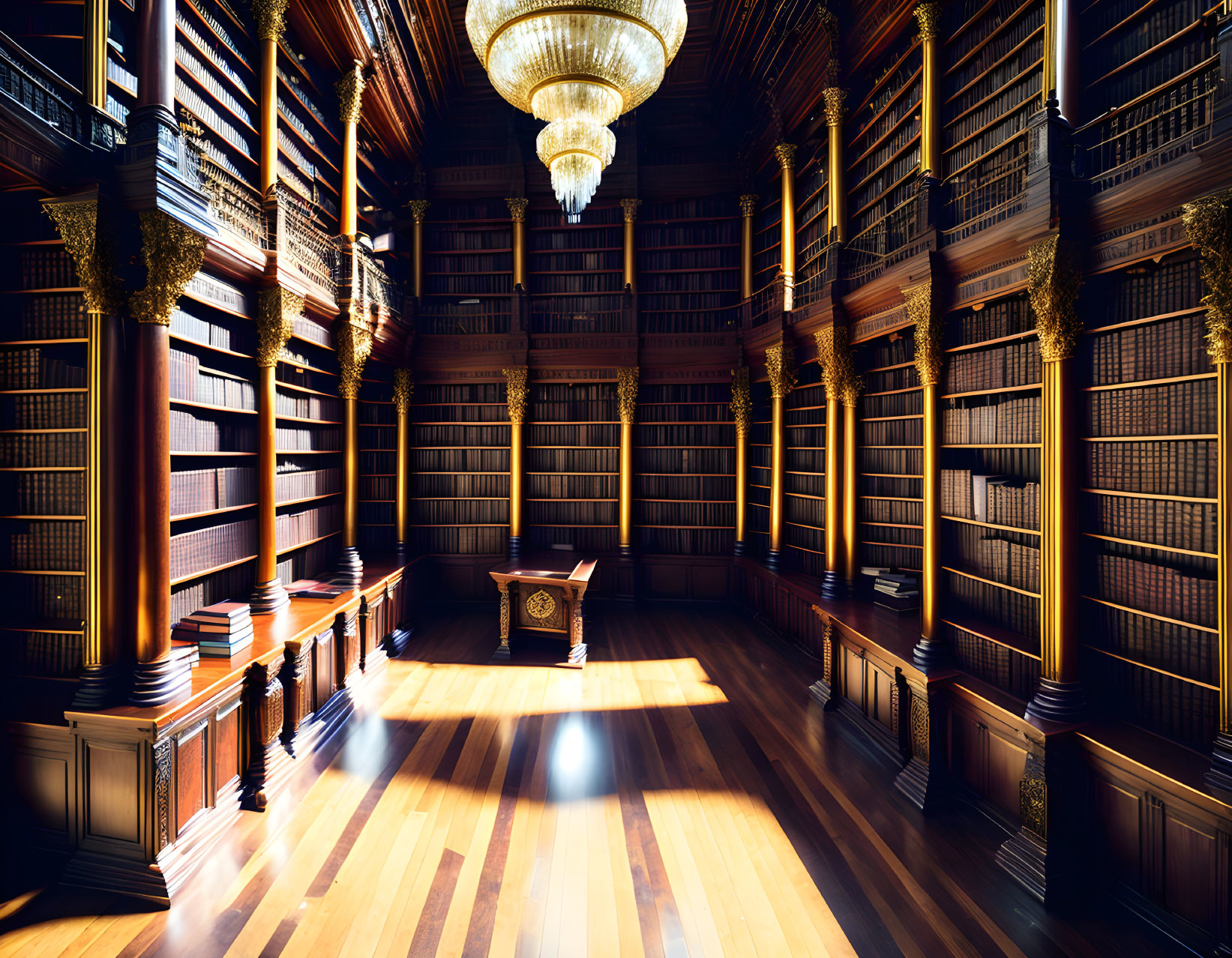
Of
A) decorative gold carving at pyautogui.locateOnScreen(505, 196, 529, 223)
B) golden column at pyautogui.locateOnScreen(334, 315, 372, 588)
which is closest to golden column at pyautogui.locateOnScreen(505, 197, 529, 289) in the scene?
decorative gold carving at pyautogui.locateOnScreen(505, 196, 529, 223)

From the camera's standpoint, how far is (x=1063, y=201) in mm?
2404

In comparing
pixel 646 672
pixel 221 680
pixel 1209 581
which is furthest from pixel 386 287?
pixel 1209 581

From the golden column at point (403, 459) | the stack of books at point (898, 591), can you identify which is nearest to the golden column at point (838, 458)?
the stack of books at point (898, 591)

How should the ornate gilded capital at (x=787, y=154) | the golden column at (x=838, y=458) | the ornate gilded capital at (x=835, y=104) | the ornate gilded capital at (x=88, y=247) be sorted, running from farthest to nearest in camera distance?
the ornate gilded capital at (x=787, y=154) < the ornate gilded capital at (x=835, y=104) < the golden column at (x=838, y=458) < the ornate gilded capital at (x=88, y=247)

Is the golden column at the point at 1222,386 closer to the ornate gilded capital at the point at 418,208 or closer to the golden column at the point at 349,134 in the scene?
the golden column at the point at 349,134

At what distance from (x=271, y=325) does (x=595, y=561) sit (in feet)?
10.9

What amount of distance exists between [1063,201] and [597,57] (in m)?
2.10

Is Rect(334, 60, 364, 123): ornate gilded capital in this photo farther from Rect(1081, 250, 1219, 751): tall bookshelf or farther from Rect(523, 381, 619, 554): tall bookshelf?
Rect(1081, 250, 1219, 751): tall bookshelf

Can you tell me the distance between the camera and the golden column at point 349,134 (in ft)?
15.8

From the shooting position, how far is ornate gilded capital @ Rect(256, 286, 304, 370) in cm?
370

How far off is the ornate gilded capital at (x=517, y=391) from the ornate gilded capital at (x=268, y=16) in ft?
11.0

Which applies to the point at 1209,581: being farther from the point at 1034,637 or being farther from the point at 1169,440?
the point at 1034,637

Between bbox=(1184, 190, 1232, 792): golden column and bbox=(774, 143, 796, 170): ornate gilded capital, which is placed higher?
bbox=(774, 143, 796, 170): ornate gilded capital

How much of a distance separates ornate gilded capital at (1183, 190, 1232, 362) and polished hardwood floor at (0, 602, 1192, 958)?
2245 mm
